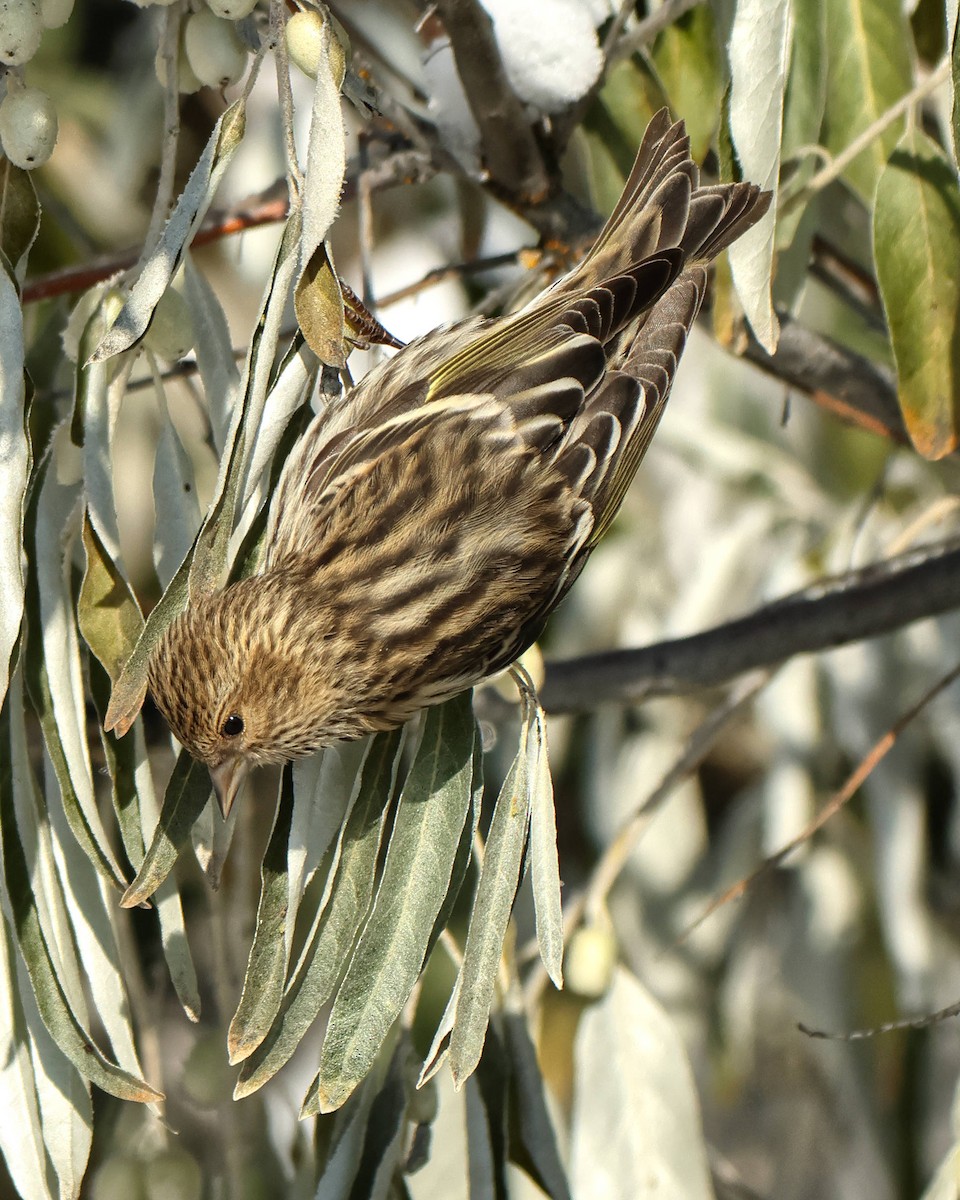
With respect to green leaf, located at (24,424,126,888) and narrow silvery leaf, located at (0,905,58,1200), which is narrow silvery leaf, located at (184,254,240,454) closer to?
green leaf, located at (24,424,126,888)

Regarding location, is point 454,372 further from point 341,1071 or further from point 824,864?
point 824,864

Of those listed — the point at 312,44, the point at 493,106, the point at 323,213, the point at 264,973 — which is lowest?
the point at 264,973

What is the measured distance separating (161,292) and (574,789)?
7.49 ft

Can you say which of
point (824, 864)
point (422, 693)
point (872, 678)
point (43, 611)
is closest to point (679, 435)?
point (872, 678)

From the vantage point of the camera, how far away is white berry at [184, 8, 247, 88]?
1.80 m

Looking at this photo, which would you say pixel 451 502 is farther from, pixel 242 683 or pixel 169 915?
pixel 169 915

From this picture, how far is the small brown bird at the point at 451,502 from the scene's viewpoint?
2057 millimetres

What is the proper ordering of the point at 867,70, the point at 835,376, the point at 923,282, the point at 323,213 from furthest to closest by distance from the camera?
1. the point at 835,376
2. the point at 867,70
3. the point at 923,282
4. the point at 323,213

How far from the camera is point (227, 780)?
196cm

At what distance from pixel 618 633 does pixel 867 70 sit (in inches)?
62.8

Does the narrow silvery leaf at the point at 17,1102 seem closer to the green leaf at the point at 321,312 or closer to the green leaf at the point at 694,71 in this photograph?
the green leaf at the point at 321,312

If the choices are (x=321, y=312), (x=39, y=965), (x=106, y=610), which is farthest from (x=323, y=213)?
(x=39, y=965)

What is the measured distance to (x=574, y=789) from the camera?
3.73 metres

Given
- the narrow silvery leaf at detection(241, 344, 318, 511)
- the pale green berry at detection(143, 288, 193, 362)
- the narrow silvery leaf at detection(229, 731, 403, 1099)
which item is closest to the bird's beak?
the narrow silvery leaf at detection(229, 731, 403, 1099)
